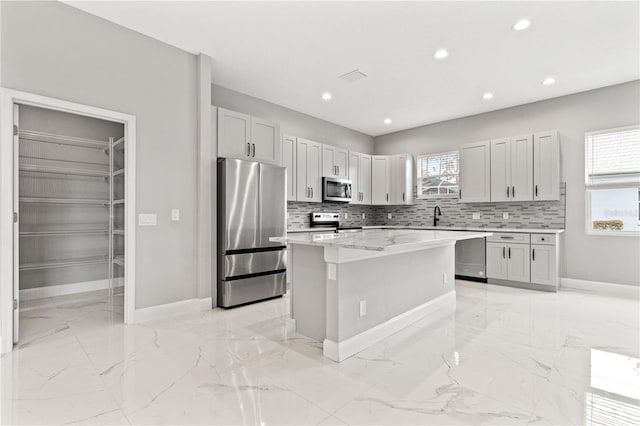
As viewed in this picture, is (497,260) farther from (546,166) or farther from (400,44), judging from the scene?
(400,44)

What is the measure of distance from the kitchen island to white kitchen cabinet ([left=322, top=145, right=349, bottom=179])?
9.46 feet

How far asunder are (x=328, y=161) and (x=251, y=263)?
2.71 m

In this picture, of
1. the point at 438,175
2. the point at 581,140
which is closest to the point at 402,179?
the point at 438,175

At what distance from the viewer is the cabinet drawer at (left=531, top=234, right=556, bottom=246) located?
467 centimetres

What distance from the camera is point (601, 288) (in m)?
4.66

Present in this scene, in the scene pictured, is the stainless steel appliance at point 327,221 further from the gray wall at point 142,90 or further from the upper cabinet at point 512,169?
the gray wall at point 142,90

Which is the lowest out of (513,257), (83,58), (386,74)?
(513,257)

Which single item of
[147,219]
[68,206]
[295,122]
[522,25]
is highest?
[522,25]

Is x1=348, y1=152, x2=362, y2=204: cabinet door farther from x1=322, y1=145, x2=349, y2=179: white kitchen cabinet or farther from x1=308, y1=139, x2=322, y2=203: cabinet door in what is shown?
x1=308, y1=139, x2=322, y2=203: cabinet door

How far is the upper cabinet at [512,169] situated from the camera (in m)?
5.12

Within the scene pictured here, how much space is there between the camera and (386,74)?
13.9 feet

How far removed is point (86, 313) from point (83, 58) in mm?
2633

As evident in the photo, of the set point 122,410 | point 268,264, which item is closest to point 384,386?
point 122,410

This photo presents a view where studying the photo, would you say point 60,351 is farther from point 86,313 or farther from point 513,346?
point 513,346
